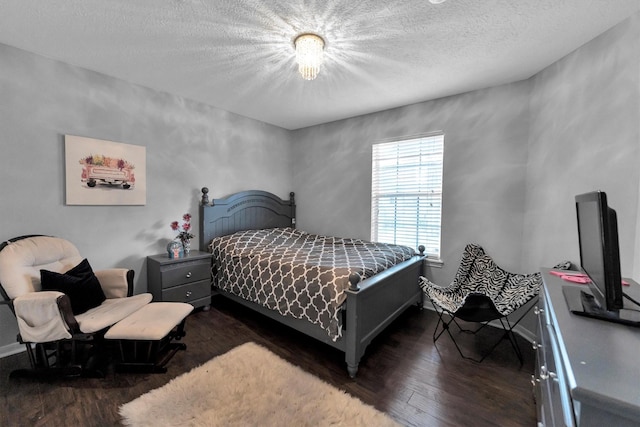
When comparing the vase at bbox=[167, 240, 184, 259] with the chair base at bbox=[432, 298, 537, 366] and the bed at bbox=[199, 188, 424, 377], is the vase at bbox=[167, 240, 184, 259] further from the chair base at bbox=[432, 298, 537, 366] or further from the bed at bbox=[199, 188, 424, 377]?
the chair base at bbox=[432, 298, 537, 366]

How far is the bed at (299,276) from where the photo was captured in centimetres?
204

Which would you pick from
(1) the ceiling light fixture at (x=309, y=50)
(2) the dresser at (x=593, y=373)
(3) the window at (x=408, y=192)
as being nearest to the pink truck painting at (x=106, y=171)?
(1) the ceiling light fixture at (x=309, y=50)

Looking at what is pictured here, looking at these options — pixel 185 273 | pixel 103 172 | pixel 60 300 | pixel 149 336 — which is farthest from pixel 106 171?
pixel 149 336

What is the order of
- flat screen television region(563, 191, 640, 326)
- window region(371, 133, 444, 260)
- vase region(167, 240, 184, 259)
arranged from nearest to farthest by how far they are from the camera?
flat screen television region(563, 191, 640, 326) → vase region(167, 240, 184, 259) → window region(371, 133, 444, 260)

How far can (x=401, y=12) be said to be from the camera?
67.5 inches

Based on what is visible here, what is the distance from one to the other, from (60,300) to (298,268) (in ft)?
5.42

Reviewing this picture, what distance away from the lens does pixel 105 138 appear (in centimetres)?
270

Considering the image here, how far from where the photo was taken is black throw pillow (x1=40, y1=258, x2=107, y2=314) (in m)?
1.98

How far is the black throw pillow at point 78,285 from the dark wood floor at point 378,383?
528mm

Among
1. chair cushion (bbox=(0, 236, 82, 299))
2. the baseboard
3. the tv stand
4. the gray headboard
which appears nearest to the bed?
the gray headboard

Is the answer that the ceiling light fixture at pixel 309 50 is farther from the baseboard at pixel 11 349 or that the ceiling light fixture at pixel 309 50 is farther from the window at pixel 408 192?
the baseboard at pixel 11 349

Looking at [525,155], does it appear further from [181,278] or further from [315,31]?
[181,278]

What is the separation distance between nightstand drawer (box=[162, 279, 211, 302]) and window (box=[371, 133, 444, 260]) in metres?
2.24

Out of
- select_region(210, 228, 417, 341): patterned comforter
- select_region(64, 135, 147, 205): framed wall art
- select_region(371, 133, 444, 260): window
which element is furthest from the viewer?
select_region(371, 133, 444, 260): window
